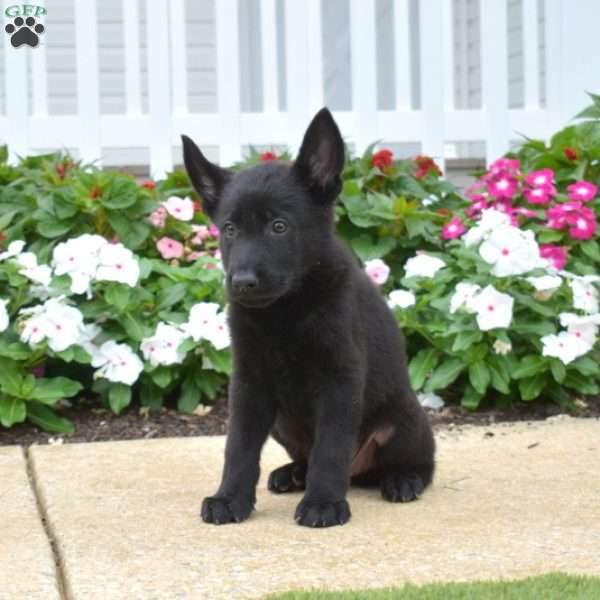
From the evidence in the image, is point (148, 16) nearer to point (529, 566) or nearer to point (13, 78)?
point (13, 78)

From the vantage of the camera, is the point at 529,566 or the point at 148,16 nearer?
the point at 529,566

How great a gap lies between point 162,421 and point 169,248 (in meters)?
0.96

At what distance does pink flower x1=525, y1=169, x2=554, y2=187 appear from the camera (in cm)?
560

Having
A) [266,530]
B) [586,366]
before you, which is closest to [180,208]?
[586,366]

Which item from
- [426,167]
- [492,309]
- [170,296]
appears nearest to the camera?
[492,309]

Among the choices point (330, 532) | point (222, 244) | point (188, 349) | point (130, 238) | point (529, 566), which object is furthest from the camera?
point (130, 238)

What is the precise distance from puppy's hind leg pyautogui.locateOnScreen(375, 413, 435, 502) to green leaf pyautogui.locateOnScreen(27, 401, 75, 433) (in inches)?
67.5

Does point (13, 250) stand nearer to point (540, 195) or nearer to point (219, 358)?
point (219, 358)

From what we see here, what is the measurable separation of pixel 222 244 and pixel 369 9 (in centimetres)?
441

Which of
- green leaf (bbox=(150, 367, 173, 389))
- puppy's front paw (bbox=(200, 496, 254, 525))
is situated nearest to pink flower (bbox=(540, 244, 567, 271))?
green leaf (bbox=(150, 367, 173, 389))

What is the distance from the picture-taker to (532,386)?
4918mm

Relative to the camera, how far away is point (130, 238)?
17.8 feet

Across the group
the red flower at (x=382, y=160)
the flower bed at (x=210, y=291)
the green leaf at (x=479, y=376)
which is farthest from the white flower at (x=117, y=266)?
the red flower at (x=382, y=160)

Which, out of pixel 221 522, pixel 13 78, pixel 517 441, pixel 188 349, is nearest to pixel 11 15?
pixel 13 78
